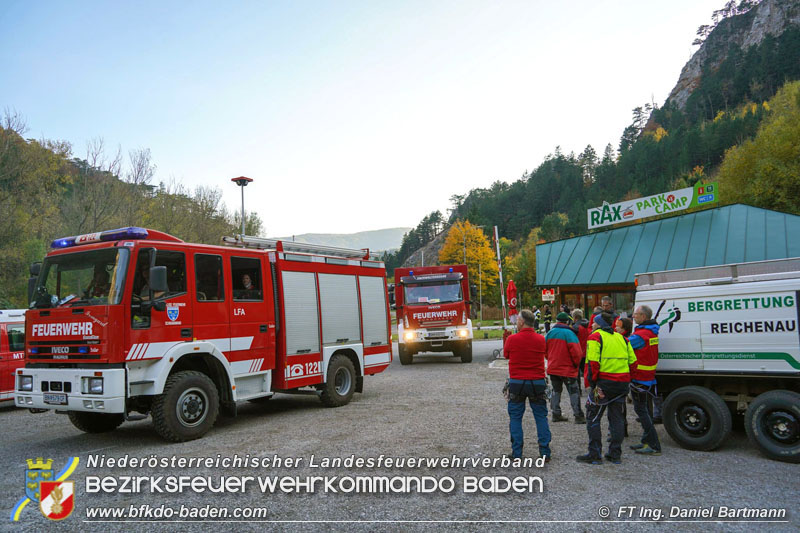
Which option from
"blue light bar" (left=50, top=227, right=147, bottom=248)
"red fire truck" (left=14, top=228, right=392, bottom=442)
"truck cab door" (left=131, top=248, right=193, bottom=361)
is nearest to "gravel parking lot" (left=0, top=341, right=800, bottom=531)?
"red fire truck" (left=14, top=228, right=392, bottom=442)

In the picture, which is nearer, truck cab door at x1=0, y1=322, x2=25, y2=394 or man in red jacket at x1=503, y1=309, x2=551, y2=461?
man in red jacket at x1=503, y1=309, x2=551, y2=461

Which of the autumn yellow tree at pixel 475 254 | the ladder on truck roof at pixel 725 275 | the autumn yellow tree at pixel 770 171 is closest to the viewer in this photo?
the ladder on truck roof at pixel 725 275

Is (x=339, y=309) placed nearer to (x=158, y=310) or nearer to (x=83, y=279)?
(x=158, y=310)

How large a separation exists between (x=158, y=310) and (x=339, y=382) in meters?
4.39

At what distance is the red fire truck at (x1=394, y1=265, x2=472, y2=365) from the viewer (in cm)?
1698

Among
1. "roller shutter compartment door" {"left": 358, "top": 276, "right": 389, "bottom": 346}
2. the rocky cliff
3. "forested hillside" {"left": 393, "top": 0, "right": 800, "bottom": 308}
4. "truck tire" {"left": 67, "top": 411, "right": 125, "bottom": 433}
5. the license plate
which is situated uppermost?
the rocky cliff

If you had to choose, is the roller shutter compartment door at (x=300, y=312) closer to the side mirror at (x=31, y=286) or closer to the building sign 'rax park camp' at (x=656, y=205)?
the side mirror at (x=31, y=286)

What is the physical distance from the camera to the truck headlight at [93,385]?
6.59 m

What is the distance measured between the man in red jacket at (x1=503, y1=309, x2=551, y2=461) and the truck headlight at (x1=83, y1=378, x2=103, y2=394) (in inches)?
202

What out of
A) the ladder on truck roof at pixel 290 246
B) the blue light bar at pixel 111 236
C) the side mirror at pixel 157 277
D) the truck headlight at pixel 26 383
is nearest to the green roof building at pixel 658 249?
the ladder on truck roof at pixel 290 246

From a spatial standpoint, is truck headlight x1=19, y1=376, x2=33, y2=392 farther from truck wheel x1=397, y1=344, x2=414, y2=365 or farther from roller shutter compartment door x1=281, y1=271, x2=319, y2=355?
truck wheel x1=397, y1=344, x2=414, y2=365

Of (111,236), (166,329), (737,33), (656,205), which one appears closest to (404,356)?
(166,329)

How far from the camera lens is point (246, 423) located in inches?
348

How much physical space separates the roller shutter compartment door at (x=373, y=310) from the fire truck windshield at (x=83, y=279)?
520 centimetres
